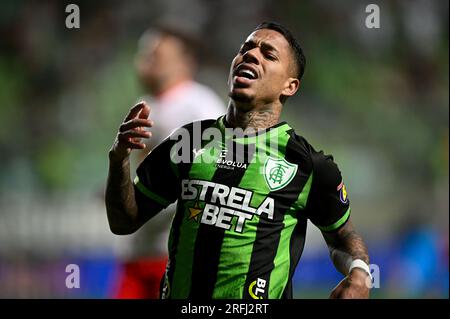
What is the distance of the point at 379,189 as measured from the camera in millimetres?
7734

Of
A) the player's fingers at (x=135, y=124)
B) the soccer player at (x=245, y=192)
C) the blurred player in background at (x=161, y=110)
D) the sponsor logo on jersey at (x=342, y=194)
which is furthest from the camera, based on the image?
the blurred player in background at (x=161, y=110)

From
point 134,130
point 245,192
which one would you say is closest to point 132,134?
point 134,130

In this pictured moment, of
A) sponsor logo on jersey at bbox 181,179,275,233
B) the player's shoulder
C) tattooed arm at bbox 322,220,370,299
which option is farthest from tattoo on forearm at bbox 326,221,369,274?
sponsor logo on jersey at bbox 181,179,275,233

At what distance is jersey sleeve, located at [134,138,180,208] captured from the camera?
273 centimetres

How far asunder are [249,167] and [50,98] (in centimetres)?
579

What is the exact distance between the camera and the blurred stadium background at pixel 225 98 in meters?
7.22

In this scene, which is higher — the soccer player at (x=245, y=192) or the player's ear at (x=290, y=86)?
the player's ear at (x=290, y=86)

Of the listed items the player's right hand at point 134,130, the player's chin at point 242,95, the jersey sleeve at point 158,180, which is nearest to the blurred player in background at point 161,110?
the jersey sleeve at point 158,180

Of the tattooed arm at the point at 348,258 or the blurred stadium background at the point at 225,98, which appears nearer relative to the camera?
the tattooed arm at the point at 348,258

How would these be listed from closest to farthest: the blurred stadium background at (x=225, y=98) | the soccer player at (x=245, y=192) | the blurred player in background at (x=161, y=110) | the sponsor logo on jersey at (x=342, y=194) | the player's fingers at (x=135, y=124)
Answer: the player's fingers at (x=135, y=124)
the soccer player at (x=245, y=192)
the sponsor logo on jersey at (x=342, y=194)
the blurred player in background at (x=161, y=110)
the blurred stadium background at (x=225, y=98)

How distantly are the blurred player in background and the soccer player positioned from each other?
63.6 inches

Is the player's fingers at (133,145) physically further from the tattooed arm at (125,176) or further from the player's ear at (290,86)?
the player's ear at (290,86)

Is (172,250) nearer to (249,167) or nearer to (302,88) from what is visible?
(249,167)

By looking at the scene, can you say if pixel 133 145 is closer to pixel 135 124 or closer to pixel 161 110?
pixel 135 124
